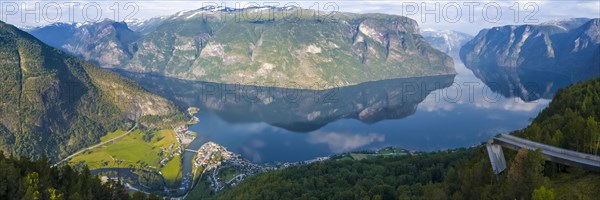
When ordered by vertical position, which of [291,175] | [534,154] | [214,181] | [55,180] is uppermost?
[534,154]

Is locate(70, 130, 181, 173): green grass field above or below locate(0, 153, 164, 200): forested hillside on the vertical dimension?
below

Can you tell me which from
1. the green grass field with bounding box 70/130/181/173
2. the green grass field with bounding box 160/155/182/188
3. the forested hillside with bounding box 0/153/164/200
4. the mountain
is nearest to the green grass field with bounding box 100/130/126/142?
the green grass field with bounding box 70/130/181/173

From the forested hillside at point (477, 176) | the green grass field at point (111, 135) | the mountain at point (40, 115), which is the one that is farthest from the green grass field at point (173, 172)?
the green grass field at point (111, 135)

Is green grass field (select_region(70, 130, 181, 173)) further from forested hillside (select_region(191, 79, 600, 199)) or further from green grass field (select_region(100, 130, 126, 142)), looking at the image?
forested hillside (select_region(191, 79, 600, 199))

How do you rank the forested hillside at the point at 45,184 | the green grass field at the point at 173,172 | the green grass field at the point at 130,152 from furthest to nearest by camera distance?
1. the green grass field at the point at 130,152
2. the green grass field at the point at 173,172
3. the forested hillside at the point at 45,184

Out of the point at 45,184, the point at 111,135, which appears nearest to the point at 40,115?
the point at 111,135

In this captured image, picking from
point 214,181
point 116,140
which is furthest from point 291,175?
point 116,140

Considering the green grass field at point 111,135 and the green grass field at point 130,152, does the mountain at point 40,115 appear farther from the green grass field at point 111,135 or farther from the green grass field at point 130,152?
the green grass field at point 130,152

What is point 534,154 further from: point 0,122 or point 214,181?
point 0,122

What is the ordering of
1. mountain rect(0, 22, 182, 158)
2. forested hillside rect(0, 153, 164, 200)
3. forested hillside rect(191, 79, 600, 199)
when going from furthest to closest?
mountain rect(0, 22, 182, 158), forested hillside rect(0, 153, 164, 200), forested hillside rect(191, 79, 600, 199)
